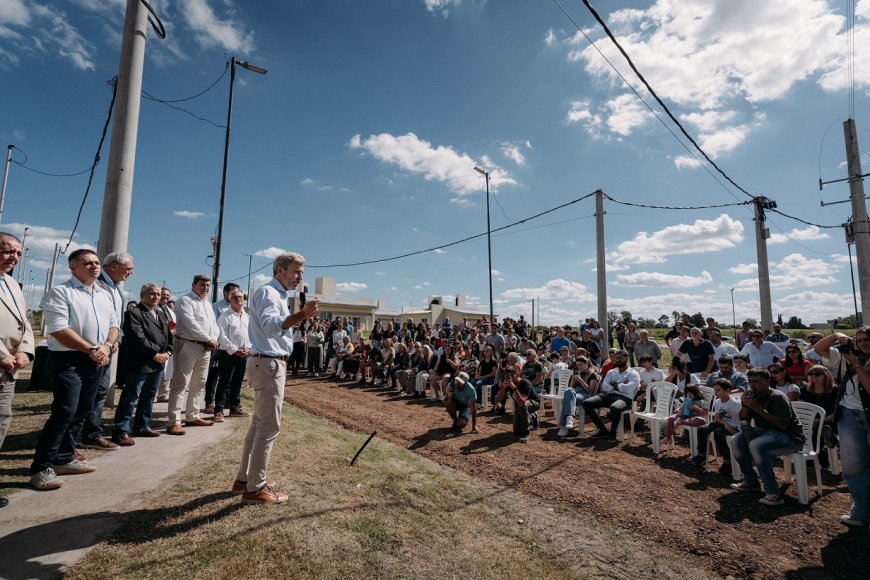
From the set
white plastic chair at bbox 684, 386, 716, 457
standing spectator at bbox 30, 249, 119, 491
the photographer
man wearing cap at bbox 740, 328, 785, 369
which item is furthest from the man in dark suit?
man wearing cap at bbox 740, 328, 785, 369

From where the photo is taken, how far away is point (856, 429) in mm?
4371

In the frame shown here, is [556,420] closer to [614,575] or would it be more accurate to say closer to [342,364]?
[614,575]

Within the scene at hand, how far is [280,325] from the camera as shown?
3.33 meters

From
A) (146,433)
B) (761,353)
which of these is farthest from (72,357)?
(761,353)

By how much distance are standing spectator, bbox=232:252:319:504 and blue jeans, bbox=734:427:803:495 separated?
526cm

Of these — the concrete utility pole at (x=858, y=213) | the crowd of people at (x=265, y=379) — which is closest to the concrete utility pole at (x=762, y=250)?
the concrete utility pole at (x=858, y=213)

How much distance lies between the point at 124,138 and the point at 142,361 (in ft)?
11.8

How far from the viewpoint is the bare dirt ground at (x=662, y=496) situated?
380 cm

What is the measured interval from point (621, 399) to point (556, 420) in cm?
170

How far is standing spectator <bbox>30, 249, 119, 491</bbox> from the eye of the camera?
3.56 meters

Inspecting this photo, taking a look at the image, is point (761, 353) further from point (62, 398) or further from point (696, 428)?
point (62, 398)

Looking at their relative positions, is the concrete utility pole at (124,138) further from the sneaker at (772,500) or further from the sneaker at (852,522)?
the sneaker at (852,522)

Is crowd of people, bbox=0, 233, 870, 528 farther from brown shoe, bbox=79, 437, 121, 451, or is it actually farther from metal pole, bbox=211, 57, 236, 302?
metal pole, bbox=211, 57, 236, 302

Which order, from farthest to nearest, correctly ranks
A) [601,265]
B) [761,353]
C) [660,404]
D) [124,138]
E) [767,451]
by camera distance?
[601,265] → [761,353] → [660,404] → [124,138] → [767,451]
